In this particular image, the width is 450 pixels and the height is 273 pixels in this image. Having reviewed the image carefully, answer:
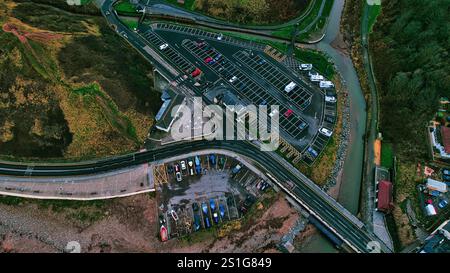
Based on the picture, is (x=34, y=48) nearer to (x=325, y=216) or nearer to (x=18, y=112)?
(x=18, y=112)

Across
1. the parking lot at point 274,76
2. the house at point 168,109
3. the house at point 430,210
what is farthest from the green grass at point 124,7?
the house at point 430,210

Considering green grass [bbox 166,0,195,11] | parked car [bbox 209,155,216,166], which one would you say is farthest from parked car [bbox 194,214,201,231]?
green grass [bbox 166,0,195,11]

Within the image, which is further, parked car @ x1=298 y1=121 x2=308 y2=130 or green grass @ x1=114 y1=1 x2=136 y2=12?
green grass @ x1=114 y1=1 x2=136 y2=12

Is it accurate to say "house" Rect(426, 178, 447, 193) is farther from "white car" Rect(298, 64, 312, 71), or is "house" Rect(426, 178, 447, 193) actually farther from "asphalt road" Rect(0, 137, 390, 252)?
"white car" Rect(298, 64, 312, 71)

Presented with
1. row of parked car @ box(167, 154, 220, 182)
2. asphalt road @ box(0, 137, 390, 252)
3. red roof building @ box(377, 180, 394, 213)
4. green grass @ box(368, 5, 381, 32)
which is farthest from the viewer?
green grass @ box(368, 5, 381, 32)

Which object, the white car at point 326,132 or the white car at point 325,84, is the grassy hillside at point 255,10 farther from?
the white car at point 326,132

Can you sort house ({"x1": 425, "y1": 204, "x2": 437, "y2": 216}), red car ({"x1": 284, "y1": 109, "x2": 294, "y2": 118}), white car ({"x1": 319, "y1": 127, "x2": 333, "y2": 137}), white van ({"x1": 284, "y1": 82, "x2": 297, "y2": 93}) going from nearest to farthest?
house ({"x1": 425, "y1": 204, "x2": 437, "y2": 216}) < white car ({"x1": 319, "y1": 127, "x2": 333, "y2": 137}) < red car ({"x1": 284, "y1": 109, "x2": 294, "y2": 118}) < white van ({"x1": 284, "y1": 82, "x2": 297, "y2": 93})
